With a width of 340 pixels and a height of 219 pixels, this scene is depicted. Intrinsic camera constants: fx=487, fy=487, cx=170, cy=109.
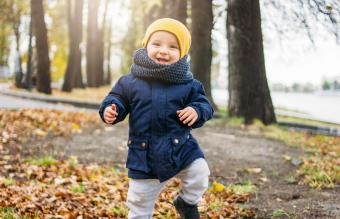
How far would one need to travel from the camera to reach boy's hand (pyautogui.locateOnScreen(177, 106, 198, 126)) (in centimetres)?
346

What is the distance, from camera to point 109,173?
22.1ft

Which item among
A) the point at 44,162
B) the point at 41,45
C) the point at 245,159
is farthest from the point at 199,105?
the point at 41,45

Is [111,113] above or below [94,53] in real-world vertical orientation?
above

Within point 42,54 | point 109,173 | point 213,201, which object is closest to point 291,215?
point 213,201

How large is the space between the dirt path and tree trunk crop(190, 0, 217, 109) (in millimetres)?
3133

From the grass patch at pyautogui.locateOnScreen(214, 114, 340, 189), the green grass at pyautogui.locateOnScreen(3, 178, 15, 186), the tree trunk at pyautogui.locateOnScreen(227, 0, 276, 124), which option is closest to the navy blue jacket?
the green grass at pyautogui.locateOnScreen(3, 178, 15, 186)

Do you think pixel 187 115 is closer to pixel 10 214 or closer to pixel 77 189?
pixel 10 214

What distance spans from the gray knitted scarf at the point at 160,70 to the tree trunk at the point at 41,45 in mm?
17979

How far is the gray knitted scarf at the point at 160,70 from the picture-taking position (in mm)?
3570

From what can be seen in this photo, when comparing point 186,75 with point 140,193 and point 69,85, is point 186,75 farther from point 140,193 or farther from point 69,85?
point 69,85

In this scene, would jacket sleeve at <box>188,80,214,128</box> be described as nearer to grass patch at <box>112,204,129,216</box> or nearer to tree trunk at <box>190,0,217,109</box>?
grass patch at <box>112,204,129,216</box>

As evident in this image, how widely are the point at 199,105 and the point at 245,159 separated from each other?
4774 millimetres

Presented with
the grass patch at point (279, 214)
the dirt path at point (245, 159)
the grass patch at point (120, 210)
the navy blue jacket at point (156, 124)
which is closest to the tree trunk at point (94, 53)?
the dirt path at point (245, 159)

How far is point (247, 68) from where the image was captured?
12.3m
